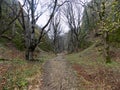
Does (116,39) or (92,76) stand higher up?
(116,39)

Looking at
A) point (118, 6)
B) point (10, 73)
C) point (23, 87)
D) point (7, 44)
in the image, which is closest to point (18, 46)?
point (7, 44)

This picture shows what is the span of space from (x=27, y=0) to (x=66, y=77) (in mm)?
11161

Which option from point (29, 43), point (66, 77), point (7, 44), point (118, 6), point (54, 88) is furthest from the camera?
point (7, 44)

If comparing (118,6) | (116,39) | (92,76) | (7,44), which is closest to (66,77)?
Result: (92,76)

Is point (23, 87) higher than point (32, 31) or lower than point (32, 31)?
lower

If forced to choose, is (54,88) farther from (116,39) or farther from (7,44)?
(7,44)

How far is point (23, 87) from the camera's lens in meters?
9.67

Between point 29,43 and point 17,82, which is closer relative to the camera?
point 17,82

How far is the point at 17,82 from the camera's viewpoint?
33.4ft

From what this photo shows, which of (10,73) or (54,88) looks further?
(10,73)

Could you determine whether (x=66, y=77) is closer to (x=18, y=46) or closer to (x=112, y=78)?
(x=112, y=78)

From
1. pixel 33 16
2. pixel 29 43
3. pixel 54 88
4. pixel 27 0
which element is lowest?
pixel 54 88

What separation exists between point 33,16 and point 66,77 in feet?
33.4

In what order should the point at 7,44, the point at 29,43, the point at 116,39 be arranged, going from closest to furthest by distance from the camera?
the point at 29,43
the point at 116,39
the point at 7,44
